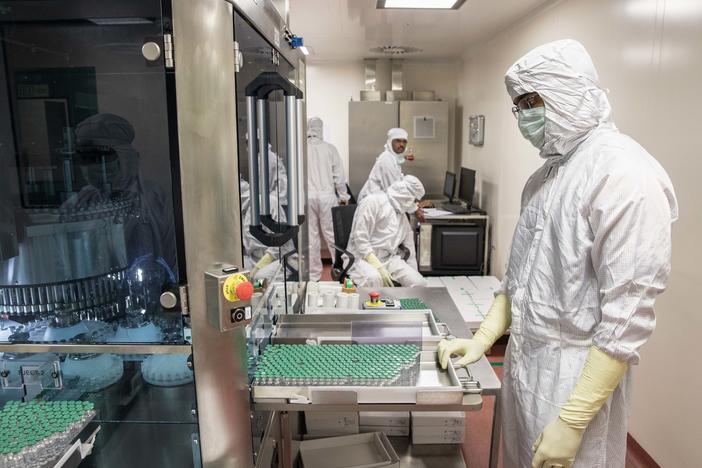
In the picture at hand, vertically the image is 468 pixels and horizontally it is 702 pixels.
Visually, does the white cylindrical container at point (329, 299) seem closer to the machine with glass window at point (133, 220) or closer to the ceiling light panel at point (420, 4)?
the machine with glass window at point (133, 220)

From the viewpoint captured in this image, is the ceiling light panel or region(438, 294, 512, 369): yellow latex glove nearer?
region(438, 294, 512, 369): yellow latex glove

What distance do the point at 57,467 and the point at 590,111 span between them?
1456mm

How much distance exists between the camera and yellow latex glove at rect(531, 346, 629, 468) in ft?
3.87

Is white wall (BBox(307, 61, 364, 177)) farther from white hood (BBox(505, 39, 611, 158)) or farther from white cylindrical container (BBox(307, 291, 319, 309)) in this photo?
white hood (BBox(505, 39, 611, 158))

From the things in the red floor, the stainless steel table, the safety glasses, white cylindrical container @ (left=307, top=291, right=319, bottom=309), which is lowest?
the red floor

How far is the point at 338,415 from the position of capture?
2.35 m

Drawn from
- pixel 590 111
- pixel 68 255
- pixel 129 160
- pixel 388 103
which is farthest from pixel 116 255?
pixel 388 103

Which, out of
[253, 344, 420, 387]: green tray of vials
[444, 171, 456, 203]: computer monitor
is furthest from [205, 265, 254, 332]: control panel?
[444, 171, 456, 203]: computer monitor

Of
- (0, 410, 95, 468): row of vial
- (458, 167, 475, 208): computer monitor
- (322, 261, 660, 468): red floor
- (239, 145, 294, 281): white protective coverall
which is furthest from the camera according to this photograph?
(458, 167, 475, 208): computer monitor

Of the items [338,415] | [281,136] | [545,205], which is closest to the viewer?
[545,205]

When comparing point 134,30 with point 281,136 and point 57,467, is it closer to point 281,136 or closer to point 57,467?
point 281,136

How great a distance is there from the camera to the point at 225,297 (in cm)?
108

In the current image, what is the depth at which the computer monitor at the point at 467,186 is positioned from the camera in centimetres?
497

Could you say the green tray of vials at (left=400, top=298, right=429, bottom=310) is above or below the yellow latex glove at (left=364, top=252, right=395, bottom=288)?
above
